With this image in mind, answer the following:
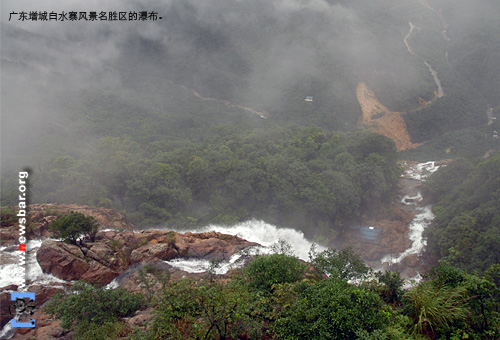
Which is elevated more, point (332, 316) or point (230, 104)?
point (332, 316)

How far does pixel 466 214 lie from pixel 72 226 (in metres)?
35.6

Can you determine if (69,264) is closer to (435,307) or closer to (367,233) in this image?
(435,307)

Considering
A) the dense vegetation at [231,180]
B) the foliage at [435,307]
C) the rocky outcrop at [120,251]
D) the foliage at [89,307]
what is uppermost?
the foliage at [435,307]

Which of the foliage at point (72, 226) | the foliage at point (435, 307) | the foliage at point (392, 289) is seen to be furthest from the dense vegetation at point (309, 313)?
the foliage at point (72, 226)

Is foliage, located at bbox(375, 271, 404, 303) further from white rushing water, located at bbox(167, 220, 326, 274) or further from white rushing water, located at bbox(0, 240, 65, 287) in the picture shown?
white rushing water, located at bbox(167, 220, 326, 274)

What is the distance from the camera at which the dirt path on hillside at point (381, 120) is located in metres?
65.2

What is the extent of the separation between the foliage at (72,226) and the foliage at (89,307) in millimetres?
5997

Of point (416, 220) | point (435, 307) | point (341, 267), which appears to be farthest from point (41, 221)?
point (416, 220)

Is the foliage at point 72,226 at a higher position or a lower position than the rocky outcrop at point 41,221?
higher

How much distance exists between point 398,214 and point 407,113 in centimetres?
3550

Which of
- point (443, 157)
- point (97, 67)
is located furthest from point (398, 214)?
point (97, 67)

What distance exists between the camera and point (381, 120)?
68.1m

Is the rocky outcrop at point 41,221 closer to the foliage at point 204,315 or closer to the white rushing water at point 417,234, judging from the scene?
the foliage at point 204,315

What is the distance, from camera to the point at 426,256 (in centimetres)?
3316
